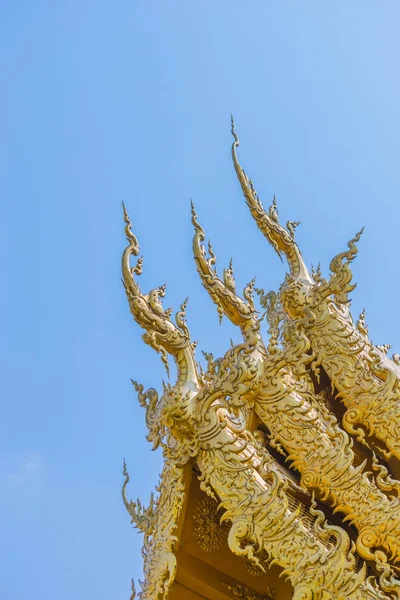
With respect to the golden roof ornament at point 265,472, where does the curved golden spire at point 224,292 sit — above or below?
above

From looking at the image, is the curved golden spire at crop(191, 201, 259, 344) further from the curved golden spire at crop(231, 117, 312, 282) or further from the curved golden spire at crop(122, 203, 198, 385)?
the curved golden spire at crop(231, 117, 312, 282)

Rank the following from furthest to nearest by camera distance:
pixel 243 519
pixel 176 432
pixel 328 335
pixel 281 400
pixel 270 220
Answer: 1. pixel 270 220
2. pixel 328 335
3. pixel 281 400
4. pixel 176 432
5. pixel 243 519

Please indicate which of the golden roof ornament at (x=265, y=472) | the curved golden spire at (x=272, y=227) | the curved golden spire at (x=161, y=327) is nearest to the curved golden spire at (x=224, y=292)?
the golden roof ornament at (x=265, y=472)

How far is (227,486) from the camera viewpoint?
5641mm

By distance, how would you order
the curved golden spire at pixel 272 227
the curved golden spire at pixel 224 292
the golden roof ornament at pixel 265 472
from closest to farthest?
the golden roof ornament at pixel 265 472 < the curved golden spire at pixel 224 292 < the curved golden spire at pixel 272 227

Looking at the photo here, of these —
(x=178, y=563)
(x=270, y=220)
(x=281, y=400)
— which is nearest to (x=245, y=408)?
(x=281, y=400)

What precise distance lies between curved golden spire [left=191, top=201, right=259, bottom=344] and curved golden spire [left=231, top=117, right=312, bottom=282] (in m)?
1.56

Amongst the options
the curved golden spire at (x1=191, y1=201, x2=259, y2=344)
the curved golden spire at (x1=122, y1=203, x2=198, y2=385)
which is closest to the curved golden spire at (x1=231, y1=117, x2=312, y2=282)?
the curved golden spire at (x1=191, y1=201, x2=259, y2=344)

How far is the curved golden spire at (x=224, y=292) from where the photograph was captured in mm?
7270

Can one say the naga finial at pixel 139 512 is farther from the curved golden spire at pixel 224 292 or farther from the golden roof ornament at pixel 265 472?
the curved golden spire at pixel 224 292

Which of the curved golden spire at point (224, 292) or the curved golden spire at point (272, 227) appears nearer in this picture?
the curved golden spire at point (224, 292)

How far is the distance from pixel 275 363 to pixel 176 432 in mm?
831

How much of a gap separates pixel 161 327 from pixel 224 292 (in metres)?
1.05

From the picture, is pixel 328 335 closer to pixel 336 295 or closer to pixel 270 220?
pixel 336 295
